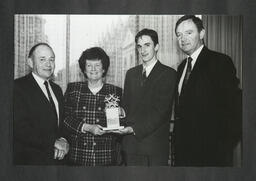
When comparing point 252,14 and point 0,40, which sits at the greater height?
point 252,14

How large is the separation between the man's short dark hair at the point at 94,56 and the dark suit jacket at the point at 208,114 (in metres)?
0.49

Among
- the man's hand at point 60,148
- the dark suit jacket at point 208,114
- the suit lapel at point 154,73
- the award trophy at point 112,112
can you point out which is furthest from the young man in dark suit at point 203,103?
the man's hand at point 60,148

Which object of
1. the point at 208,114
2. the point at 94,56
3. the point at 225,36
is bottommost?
the point at 208,114

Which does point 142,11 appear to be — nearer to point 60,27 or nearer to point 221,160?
A: point 60,27

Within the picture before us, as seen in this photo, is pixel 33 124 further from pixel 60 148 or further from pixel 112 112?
pixel 112 112

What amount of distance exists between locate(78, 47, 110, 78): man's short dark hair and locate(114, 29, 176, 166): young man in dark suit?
0.16m

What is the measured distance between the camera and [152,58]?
2.49 meters

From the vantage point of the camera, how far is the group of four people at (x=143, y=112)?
2.46m

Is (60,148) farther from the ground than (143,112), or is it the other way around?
(143,112)

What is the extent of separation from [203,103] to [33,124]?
1125 mm

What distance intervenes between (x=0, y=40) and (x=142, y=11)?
968mm

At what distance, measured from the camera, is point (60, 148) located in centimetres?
248

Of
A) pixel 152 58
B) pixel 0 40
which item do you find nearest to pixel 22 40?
pixel 0 40

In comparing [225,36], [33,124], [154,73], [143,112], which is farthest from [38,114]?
[225,36]
